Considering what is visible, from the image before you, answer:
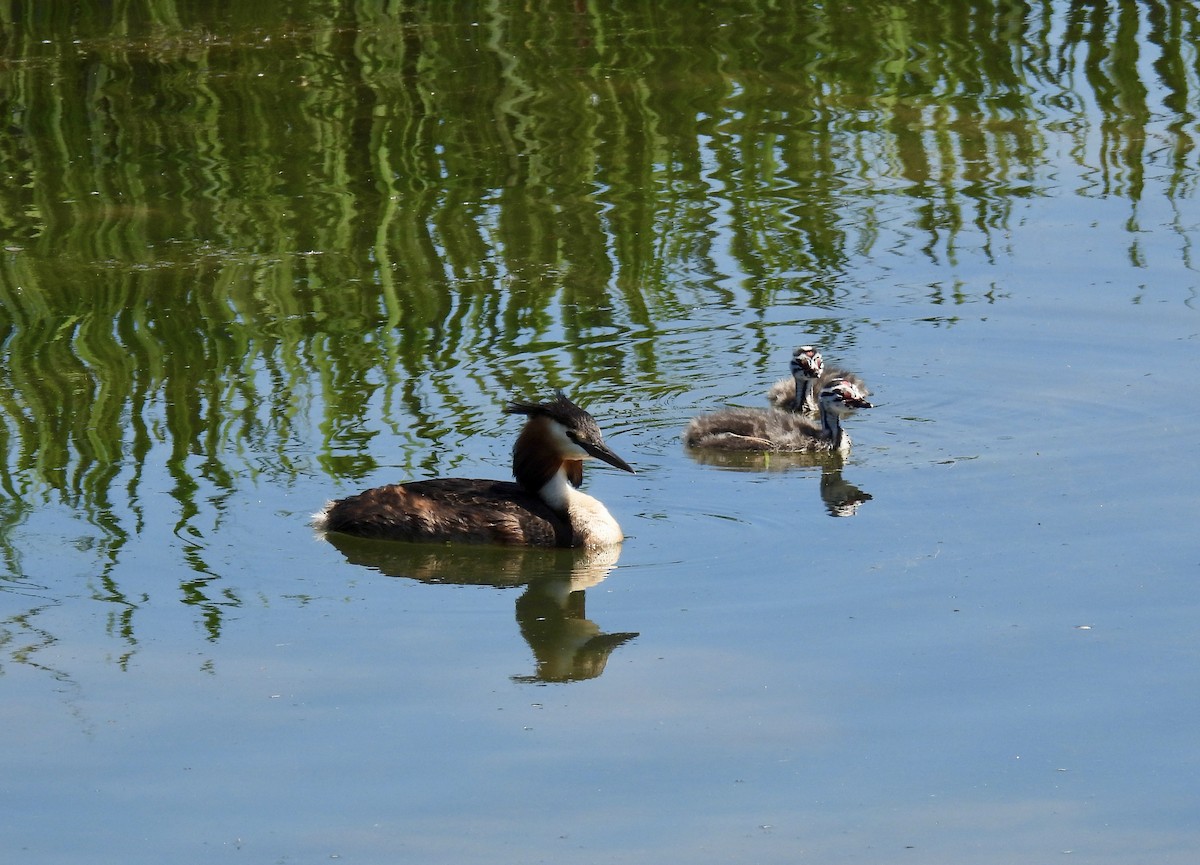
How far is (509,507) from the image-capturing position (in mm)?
7762

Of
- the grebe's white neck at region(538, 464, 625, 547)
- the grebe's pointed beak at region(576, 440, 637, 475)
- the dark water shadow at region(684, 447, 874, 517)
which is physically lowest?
the dark water shadow at region(684, 447, 874, 517)

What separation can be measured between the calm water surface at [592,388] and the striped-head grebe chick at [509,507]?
0.52 ft

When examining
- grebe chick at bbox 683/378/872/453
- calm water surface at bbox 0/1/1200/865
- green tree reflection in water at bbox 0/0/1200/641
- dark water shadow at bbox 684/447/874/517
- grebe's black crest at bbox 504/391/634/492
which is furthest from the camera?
green tree reflection in water at bbox 0/0/1200/641

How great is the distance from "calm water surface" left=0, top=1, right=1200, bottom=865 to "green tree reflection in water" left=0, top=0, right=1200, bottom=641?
0.13 ft

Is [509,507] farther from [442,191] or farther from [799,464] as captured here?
[442,191]

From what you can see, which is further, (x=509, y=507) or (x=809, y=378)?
(x=809, y=378)

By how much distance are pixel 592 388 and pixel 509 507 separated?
5.51ft

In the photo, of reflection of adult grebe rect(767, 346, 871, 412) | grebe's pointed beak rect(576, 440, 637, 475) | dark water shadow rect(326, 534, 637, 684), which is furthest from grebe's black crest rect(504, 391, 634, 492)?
reflection of adult grebe rect(767, 346, 871, 412)

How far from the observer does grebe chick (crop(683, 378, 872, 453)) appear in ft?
28.8

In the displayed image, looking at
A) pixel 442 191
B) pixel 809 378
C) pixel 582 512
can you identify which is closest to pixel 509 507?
pixel 582 512

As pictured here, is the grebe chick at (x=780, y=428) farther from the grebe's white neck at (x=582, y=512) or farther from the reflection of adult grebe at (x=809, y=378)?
the grebe's white neck at (x=582, y=512)

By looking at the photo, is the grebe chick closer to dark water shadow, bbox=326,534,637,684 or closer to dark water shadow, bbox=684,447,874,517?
dark water shadow, bbox=684,447,874,517

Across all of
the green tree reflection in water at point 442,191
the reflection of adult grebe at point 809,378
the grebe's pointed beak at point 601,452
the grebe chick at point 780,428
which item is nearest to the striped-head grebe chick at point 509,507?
the grebe's pointed beak at point 601,452

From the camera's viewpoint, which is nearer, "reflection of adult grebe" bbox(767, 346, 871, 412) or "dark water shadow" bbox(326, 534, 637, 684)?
"dark water shadow" bbox(326, 534, 637, 684)
